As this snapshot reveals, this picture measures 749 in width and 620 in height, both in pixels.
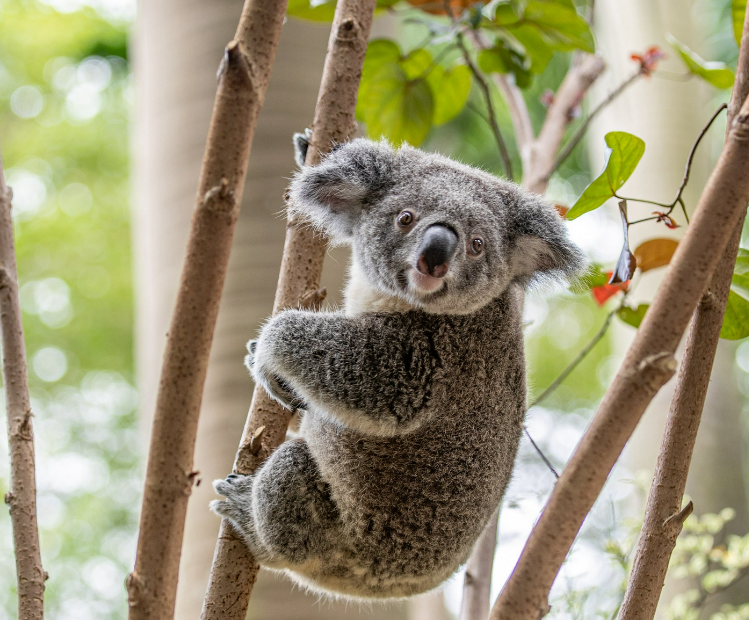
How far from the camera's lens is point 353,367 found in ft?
5.71

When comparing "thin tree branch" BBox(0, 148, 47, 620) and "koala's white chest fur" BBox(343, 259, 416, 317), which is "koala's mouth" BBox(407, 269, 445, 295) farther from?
"thin tree branch" BBox(0, 148, 47, 620)

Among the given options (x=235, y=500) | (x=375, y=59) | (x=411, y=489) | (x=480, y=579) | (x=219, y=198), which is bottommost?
(x=480, y=579)

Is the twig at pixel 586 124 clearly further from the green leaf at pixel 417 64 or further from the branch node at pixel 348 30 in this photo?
the branch node at pixel 348 30

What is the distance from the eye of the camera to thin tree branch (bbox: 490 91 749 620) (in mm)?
1104

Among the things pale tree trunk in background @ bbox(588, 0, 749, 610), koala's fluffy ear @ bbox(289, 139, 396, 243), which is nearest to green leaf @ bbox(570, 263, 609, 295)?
koala's fluffy ear @ bbox(289, 139, 396, 243)

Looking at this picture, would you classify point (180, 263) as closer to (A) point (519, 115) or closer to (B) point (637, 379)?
(A) point (519, 115)

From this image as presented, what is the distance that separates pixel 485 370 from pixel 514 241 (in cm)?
35

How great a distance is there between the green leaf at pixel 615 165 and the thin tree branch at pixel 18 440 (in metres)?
1.35

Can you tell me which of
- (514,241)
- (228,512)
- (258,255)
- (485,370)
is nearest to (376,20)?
(258,255)

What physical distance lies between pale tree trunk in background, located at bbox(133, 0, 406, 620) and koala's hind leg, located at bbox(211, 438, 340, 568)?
0.74 meters

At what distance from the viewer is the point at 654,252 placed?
1985 millimetres

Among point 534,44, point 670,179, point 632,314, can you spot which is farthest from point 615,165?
point 670,179

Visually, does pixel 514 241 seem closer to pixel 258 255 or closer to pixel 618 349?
pixel 258 255

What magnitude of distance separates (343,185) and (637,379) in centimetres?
103
